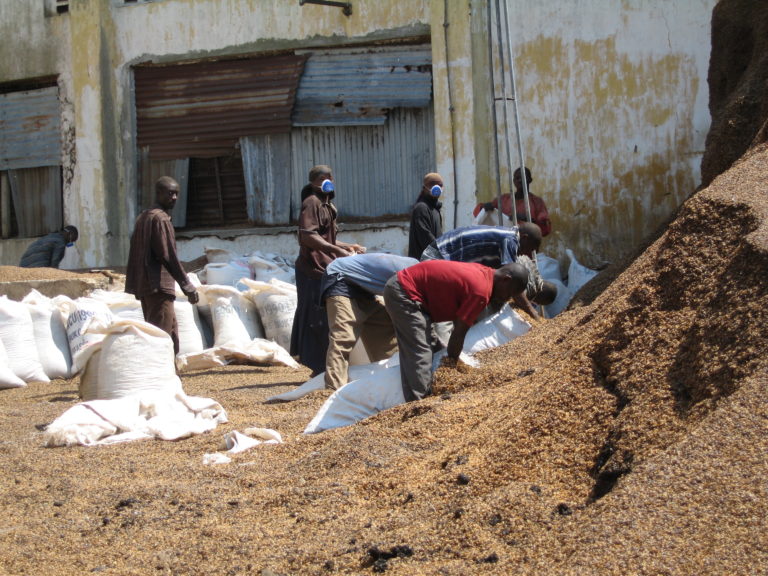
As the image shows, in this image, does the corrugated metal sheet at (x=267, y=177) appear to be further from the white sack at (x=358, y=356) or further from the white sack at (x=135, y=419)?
the white sack at (x=135, y=419)

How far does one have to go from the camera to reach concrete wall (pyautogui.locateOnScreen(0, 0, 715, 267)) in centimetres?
1054

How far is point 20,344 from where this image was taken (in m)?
8.29

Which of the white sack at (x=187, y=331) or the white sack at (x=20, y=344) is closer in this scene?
the white sack at (x=20, y=344)

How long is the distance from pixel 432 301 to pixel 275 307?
13.2 ft

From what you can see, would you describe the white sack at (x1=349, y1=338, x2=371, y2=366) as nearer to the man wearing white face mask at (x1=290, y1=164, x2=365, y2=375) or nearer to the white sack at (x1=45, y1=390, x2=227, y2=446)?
the man wearing white face mask at (x1=290, y1=164, x2=365, y2=375)

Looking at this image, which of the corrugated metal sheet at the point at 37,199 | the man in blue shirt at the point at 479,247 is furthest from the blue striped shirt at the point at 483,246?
the corrugated metal sheet at the point at 37,199

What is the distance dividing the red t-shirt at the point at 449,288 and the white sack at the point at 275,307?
3.81 metres

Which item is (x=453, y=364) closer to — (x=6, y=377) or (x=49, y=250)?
(x=6, y=377)

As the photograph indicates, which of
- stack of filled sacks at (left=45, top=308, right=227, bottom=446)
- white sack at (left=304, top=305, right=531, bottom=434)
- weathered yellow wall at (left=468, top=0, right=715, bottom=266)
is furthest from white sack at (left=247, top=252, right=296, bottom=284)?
white sack at (left=304, top=305, right=531, bottom=434)

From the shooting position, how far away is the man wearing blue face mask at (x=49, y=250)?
474 inches

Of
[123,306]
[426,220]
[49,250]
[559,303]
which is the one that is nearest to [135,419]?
[426,220]

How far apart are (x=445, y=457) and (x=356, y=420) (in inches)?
51.6

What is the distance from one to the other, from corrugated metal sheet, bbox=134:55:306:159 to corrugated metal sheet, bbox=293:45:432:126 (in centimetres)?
21

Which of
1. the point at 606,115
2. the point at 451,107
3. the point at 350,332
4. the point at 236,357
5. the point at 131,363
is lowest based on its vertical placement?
the point at 236,357
